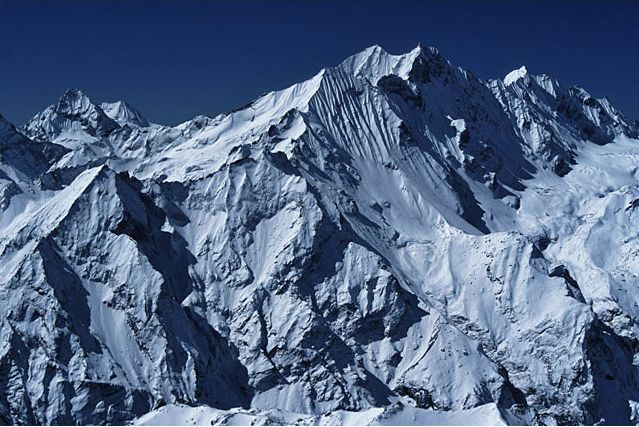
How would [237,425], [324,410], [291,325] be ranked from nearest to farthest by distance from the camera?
[237,425], [324,410], [291,325]

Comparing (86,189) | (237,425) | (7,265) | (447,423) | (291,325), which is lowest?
(447,423)

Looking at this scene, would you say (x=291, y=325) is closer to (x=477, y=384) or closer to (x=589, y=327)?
(x=477, y=384)

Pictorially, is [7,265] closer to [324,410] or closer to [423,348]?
[324,410]

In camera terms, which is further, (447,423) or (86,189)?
(86,189)

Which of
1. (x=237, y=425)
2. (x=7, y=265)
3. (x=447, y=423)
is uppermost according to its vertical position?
(x=7, y=265)

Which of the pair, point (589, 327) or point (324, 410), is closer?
point (324, 410)

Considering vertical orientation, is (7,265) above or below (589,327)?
above

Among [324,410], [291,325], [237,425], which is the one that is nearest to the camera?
[237,425]

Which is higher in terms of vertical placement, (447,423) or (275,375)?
(275,375)

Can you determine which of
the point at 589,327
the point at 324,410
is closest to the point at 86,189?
the point at 324,410

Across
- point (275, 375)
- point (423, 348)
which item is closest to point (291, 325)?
point (275, 375)
